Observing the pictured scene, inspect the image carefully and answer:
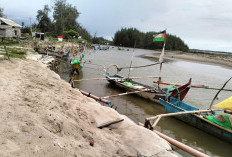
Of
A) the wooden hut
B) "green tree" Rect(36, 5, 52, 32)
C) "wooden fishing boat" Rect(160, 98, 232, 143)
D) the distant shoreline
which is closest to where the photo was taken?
"wooden fishing boat" Rect(160, 98, 232, 143)

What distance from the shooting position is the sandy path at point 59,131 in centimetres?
262

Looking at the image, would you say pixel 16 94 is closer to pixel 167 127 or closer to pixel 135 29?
pixel 167 127

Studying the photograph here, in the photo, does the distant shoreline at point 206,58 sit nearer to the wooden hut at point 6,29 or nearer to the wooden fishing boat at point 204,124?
the wooden fishing boat at point 204,124

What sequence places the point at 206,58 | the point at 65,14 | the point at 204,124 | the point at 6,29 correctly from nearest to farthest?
1. the point at 204,124
2. the point at 6,29
3. the point at 206,58
4. the point at 65,14

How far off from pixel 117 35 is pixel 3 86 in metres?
89.8

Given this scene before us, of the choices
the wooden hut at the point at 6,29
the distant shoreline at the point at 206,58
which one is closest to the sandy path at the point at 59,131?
the wooden hut at the point at 6,29

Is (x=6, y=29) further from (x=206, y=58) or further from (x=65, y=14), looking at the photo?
(x=206, y=58)

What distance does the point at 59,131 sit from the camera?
10.9 feet

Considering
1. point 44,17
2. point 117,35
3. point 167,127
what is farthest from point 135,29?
point 167,127

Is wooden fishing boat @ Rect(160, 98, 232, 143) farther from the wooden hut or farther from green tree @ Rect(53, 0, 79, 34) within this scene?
green tree @ Rect(53, 0, 79, 34)

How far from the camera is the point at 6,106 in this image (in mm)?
3469

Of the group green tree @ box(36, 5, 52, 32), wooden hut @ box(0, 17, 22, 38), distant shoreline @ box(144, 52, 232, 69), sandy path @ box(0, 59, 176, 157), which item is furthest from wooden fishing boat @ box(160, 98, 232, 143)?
green tree @ box(36, 5, 52, 32)

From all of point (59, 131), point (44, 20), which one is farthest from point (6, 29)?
point (44, 20)

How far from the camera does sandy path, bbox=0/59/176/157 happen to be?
8.60 feet
